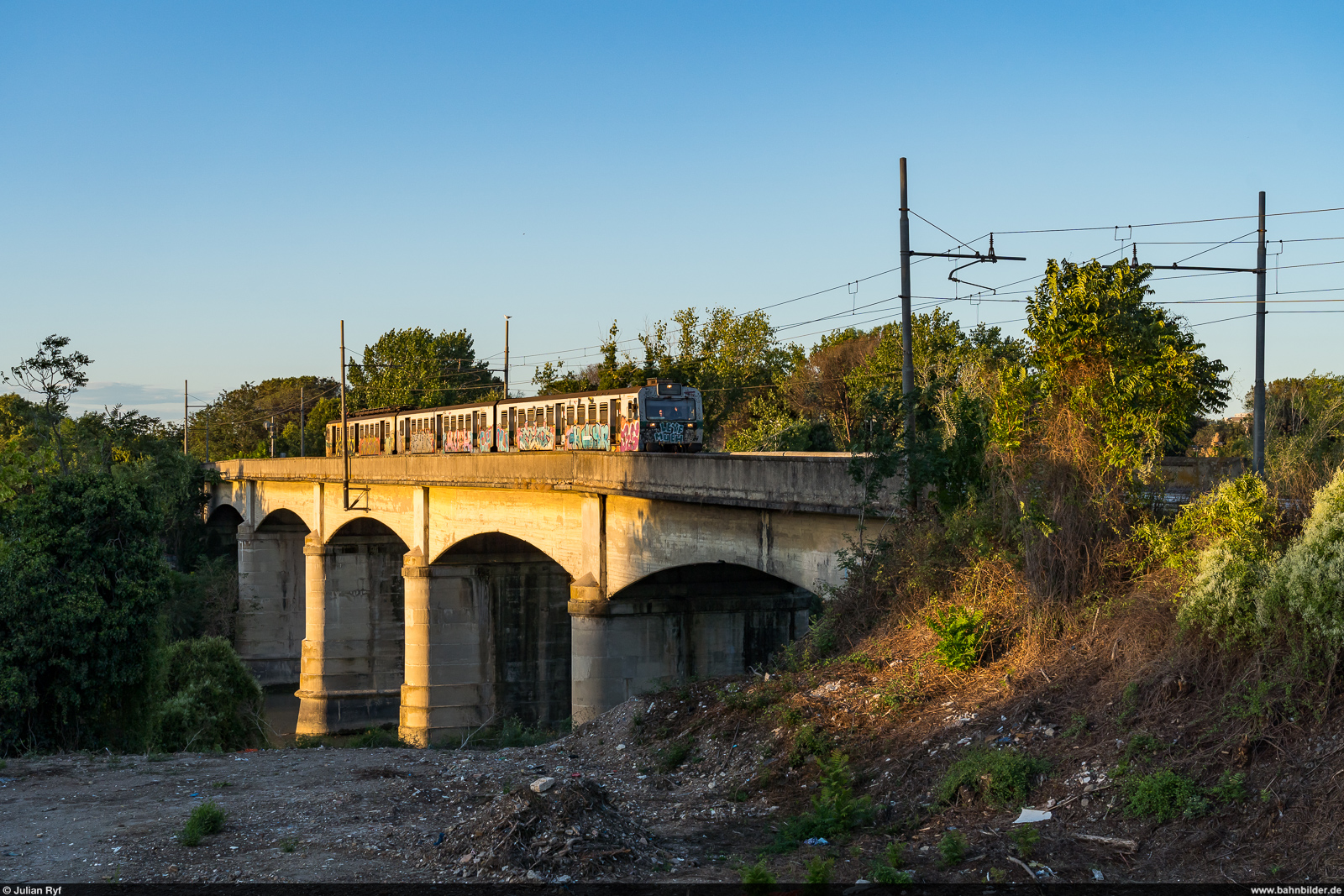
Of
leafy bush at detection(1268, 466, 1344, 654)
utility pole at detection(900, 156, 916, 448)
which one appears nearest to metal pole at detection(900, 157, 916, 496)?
utility pole at detection(900, 156, 916, 448)

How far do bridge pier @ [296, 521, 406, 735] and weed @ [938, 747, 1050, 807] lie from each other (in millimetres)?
34678

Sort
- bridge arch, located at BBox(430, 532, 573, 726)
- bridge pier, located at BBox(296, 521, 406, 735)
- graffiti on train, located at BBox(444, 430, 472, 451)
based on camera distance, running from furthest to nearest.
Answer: bridge pier, located at BBox(296, 521, 406, 735) → graffiti on train, located at BBox(444, 430, 472, 451) → bridge arch, located at BBox(430, 532, 573, 726)

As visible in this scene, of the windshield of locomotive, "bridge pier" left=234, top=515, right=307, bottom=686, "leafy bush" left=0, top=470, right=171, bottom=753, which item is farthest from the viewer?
"bridge pier" left=234, top=515, right=307, bottom=686

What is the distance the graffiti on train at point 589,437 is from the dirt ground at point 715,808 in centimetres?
1784

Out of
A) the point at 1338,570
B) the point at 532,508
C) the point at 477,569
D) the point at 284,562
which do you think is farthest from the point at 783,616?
the point at 284,562

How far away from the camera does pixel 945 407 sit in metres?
14.2

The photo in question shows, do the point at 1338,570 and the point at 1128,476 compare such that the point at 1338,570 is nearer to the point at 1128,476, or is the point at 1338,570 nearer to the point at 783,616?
the point at 1128,476

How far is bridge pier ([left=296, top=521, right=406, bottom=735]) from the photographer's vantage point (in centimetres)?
4084

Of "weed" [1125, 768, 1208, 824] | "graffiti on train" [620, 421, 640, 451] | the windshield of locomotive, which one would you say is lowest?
"weed" [1125, 768, 1208, 824]

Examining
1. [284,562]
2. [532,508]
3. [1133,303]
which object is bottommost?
[284,562]

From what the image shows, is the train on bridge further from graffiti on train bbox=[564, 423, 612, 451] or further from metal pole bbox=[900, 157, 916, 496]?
metal pole bbox=[900, 157, 916, 496]

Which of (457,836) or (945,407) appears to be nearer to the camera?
(457,836)

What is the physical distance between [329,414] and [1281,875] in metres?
107

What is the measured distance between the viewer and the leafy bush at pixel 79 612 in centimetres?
2141
